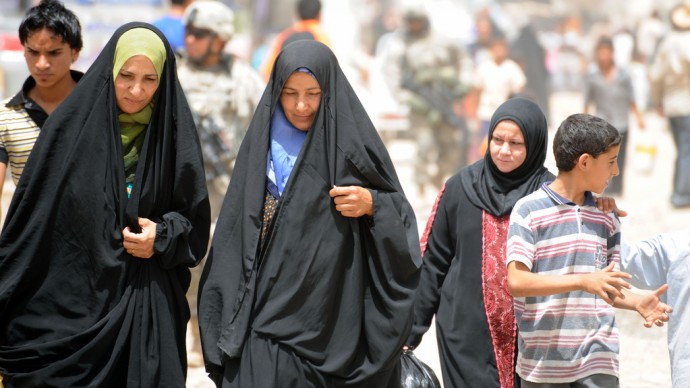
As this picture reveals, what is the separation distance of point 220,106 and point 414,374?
11.3 ft

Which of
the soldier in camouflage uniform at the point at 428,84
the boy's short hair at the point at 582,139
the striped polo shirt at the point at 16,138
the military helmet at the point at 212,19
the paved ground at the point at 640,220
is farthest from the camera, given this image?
the soldier in camouflage uniform at the point at 428,84

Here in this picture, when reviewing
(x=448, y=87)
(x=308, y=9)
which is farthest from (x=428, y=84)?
(x=308, y=9)

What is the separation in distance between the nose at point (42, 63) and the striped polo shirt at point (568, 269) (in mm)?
1777

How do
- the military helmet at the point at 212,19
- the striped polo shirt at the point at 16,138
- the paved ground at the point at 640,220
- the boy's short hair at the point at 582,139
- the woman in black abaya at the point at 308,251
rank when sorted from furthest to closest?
the military helmet at the point at 212,19
the paved ground at the point at 640,220
the striped polo shirt at the point at 16,138
the boy's short hair at the point at 582,139
the woman in black abaya at the point at 308,251

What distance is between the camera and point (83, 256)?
3.76 meters

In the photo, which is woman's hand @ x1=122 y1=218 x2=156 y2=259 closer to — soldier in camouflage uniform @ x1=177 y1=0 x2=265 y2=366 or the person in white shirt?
the person in white shirt

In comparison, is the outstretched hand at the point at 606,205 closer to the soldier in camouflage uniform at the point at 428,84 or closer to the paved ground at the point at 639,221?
the paved ground at the point at 639,221

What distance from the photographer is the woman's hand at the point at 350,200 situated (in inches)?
148

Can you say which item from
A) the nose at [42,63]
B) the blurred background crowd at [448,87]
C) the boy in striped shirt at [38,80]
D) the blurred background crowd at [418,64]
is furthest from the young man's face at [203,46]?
the nose at [42,63]

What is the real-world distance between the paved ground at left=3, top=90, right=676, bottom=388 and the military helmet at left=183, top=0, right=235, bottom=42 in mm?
2268

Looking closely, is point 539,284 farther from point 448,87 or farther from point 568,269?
point 448,87

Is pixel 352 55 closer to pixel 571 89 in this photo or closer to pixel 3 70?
pixel 3 70

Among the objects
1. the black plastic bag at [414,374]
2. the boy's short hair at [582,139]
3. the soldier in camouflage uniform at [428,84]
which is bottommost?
the black plastic bag at [414,374]

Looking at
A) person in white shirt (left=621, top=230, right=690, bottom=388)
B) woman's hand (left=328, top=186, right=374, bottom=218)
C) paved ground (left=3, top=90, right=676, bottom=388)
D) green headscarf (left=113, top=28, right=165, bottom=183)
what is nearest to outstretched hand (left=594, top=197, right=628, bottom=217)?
person in white shirt (left=621, top=230, right=690, bottom=388)
